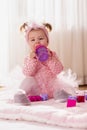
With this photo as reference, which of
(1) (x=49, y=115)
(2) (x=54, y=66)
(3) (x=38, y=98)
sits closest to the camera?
(1) (x=49, y=115)

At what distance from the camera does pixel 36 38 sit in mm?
1502

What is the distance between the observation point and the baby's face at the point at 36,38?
4.91 ft

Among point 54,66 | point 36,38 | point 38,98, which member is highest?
point 36,38

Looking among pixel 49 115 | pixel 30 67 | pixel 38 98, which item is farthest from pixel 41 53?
pixel 49 115

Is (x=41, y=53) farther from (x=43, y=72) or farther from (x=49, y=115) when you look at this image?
(x=49, y=115)

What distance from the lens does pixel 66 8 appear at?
2598 millimetres

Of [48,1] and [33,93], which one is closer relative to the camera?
[33,93]

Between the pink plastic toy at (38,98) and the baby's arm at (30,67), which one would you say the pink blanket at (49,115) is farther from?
the baby's arm at (30,67)

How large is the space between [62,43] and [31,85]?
121 centimetres

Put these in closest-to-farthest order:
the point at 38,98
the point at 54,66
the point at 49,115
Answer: the point at 49,115 < the point at 38,98 < the point at 54,66

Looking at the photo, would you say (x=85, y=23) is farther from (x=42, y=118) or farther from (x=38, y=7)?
(x=42, y=118)


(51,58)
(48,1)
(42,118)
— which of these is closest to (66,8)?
(48,1)

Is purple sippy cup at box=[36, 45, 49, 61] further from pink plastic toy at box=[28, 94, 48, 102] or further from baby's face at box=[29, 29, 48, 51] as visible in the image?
pink plastic toy at box=[28, 94, 48, 102]

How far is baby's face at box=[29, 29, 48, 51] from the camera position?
1.50 m
